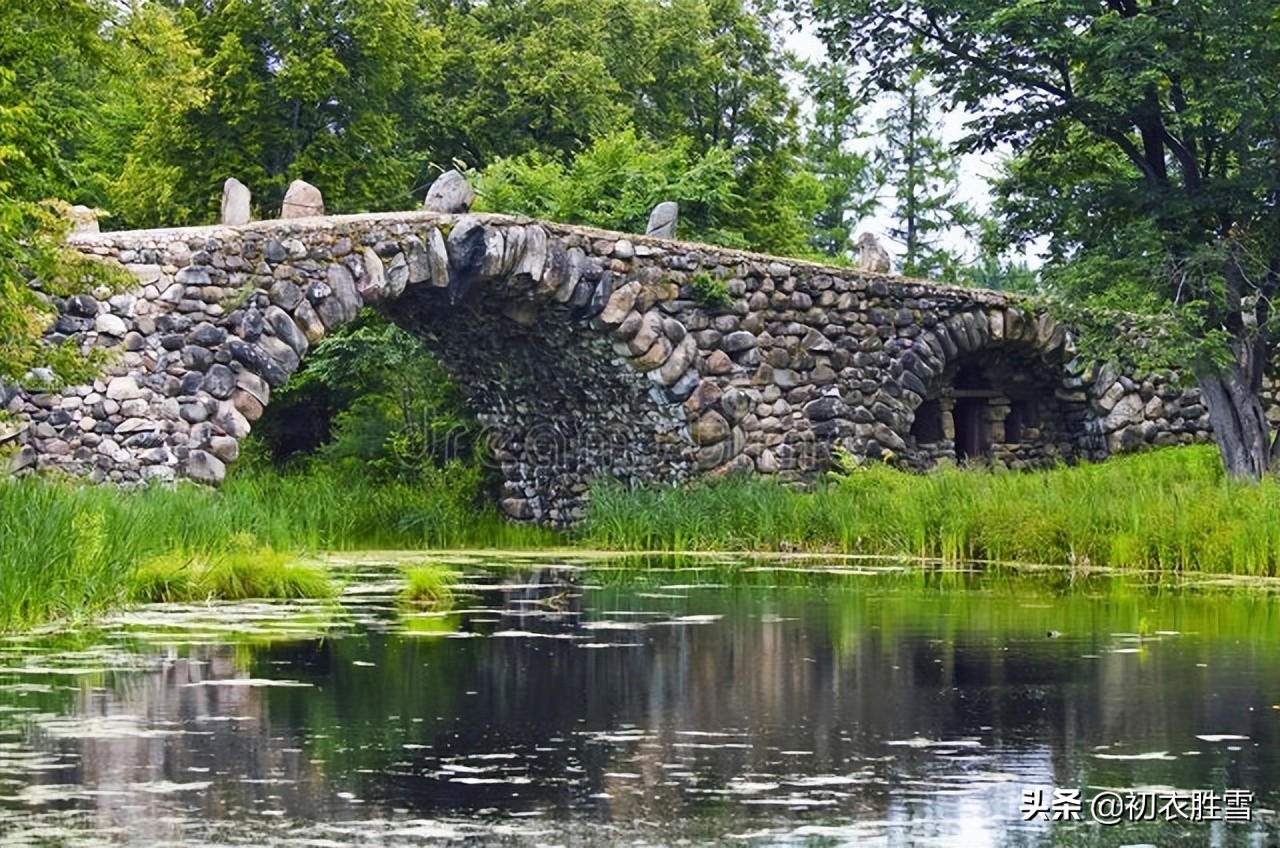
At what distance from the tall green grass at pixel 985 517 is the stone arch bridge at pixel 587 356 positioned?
3.32ft

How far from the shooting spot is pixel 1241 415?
A: 19547 mm

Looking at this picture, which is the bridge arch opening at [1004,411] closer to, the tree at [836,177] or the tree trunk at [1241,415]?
the tree trunk at [1241,415]

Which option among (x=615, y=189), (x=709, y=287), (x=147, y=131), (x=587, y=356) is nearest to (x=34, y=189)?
(x=587, y=356)

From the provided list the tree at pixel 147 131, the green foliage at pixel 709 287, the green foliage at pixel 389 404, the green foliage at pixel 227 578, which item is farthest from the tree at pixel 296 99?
the green foliage at pixel 227 578

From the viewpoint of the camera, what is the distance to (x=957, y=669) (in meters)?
8.45

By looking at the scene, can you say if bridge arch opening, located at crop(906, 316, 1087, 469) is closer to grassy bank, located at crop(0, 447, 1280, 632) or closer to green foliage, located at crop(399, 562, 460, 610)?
grassy bank, located at crop(0, 447, 1280, 632)

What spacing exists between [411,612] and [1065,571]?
534 cm

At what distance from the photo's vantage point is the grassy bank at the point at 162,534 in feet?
32.8

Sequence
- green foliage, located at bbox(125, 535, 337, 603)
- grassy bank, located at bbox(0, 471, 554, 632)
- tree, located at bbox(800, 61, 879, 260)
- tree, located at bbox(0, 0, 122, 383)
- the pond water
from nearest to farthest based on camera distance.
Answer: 1. the pond water
2. grassy bank, located at bbox(0, 471, 554, 632)
3. tree, located at bbox(0, 0, 122, 383)
4. green foliage, located at bbox(125, 535, 337, 603)
5. tree, located at bbox(800, 61, 879, 260)

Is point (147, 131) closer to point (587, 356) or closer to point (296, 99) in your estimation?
point (296, 99)

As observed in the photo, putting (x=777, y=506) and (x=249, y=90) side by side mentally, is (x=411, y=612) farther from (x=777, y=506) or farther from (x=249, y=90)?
(x=249, y=90)

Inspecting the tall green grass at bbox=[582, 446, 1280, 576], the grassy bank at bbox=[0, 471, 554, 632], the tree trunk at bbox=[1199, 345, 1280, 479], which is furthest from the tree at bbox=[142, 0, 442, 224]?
the tree trunk at bbox=[1199, 345, 1280, 479]

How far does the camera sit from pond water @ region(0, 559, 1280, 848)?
5.20 meters

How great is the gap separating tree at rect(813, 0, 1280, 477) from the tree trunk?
2 centimetres
